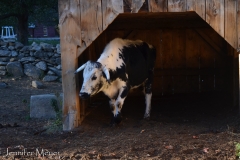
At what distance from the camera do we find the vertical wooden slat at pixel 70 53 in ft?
24.0

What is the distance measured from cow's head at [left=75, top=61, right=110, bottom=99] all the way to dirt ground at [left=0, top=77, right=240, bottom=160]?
76 centimetres

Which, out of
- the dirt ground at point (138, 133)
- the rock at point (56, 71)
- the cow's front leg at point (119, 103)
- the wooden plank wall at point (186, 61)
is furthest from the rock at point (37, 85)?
the cow's front leg at point (119, 103)

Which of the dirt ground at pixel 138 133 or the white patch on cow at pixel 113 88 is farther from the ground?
the white patch on cow at pixel 113 88

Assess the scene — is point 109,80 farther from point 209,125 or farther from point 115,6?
point 209,125

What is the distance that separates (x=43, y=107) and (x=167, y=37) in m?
3.60

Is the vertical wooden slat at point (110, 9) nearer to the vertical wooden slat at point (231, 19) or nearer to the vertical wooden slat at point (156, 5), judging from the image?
the vertical wooden slat at point (156, 5)

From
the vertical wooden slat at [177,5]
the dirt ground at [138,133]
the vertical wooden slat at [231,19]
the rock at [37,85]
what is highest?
the vertical wooden slat at [177,5]

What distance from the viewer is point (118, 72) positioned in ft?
25.4

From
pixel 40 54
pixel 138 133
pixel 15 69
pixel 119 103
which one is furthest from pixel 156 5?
pixel 40 54

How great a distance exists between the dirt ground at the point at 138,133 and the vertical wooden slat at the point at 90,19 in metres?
1.64

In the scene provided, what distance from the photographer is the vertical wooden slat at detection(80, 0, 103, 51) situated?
7270mm

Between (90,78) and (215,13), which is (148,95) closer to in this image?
(90,78)

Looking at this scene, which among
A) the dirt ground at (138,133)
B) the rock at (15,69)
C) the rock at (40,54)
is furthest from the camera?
the rock at (40,54)

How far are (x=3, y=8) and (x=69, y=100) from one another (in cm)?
1074
